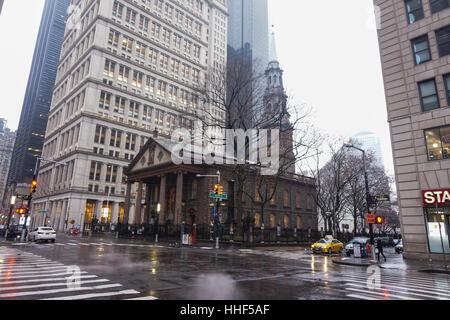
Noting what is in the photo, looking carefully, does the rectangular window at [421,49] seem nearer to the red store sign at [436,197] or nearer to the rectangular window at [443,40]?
the rectangular window at [443,40]

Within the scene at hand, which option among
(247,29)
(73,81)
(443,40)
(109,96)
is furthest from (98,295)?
(247,29)

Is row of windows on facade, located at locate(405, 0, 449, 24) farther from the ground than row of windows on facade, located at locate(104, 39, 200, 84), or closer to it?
closer to it

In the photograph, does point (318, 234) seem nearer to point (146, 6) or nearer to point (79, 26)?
point (146, 6)

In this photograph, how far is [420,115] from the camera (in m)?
21.5

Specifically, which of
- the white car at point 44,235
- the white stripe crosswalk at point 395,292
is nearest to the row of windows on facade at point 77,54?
the white car at point 44,235

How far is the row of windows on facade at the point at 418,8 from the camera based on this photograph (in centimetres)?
2146

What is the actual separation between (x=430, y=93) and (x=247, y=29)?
5468 inches

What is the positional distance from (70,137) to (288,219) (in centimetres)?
5739

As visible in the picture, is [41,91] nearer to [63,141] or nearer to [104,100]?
[63,141]

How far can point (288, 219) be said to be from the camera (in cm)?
5238

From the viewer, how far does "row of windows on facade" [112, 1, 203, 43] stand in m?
76.4

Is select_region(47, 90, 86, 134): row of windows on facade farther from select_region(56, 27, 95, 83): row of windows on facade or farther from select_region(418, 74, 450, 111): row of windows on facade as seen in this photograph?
select_region(418, 74, 450, 111): row of windows on facade

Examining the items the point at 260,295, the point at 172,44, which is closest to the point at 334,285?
the point at 260,295

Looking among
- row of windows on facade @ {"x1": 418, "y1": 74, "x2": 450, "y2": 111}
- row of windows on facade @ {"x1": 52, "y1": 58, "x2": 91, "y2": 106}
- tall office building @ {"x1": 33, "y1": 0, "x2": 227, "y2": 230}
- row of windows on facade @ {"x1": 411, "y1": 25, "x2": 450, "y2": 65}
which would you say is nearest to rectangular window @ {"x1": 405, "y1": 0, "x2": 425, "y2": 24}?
A: row of windows on facade @ {"x1": 411, "y1": 25, "x2": 450, "y2": 65}
